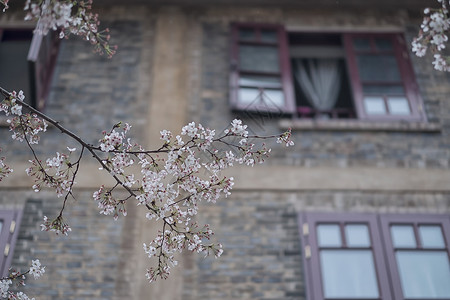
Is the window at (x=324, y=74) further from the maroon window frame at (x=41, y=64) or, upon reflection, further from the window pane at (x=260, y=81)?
the maroon window frame at (x=41, y=64)

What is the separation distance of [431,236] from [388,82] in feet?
7.34

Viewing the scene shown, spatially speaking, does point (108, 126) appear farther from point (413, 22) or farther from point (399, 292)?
point (413, 22)

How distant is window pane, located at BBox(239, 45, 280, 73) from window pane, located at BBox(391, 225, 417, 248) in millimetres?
2620

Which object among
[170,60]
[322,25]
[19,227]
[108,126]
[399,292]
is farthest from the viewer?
[322,25]

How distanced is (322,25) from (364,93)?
1.26 m

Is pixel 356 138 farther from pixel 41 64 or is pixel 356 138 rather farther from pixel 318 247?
pixel 41 64

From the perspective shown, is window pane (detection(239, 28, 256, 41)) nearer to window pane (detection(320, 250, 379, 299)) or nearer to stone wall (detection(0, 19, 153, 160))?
stone wall (detection(0, 19, 153, 160))

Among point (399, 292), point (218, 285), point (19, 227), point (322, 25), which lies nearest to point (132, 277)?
point (218, 285)

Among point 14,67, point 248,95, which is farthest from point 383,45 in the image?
point 14,67

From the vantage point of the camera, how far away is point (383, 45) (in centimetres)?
822

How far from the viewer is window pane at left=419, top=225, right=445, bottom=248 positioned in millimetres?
6340

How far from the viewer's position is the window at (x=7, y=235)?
6.09 metres

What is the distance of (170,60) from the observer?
25.7 ft

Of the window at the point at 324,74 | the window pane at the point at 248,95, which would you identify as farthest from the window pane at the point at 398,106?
the window pane at the point at 248,95
